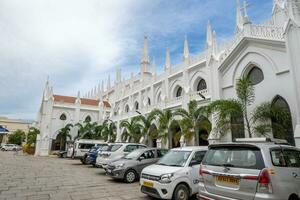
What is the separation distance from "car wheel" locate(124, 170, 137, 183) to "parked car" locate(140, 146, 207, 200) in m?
3.05

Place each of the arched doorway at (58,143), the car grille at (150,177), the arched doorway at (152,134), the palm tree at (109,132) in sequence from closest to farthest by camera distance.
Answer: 1. the car grille at (150,177)
2. the arched doorway at (152,134)
3. the palm tree at (109,132)
4. the arched doorway at (58,143)

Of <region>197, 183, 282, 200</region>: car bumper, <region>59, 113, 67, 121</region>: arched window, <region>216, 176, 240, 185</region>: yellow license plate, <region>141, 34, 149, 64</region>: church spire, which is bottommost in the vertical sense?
<region>197, 183, 282, 200</region>: car bumper

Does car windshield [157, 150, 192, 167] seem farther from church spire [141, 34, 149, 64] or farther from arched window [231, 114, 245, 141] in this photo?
church spire [141, 34, 149, 64]

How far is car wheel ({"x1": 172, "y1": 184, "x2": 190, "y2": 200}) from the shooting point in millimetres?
6362

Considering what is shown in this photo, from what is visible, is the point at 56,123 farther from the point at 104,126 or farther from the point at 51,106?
the point at 104,126

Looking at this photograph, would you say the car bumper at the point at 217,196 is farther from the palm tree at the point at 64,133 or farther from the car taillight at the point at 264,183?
the palm tree at the point at 64,133

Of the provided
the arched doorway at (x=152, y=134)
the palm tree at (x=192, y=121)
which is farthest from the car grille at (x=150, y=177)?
the arched doorway at (x=152, y=134)

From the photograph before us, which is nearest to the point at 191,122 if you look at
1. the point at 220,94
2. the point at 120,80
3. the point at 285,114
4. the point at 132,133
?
the point at 220,94

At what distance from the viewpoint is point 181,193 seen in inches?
256

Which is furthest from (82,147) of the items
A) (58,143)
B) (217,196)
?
(58,143)

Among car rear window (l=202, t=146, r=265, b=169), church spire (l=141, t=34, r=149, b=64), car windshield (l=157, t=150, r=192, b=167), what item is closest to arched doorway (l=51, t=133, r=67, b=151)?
church spire (l=141, t=34, r=149, b=64)

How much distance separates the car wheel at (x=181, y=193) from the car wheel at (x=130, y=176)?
4.06m

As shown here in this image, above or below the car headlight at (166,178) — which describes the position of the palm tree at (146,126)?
above

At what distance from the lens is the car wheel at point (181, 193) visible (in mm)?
6362
